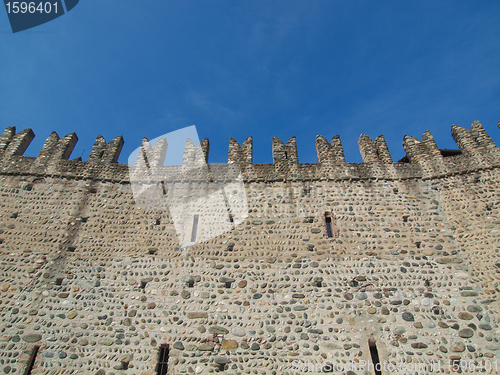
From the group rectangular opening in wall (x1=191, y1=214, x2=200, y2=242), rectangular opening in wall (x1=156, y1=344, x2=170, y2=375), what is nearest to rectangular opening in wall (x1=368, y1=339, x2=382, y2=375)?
rectangular opening in wall (x1=156, y1=344, x2=170, y2=375)

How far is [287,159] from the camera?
7477 mm

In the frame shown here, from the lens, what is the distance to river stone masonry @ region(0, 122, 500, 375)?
4.96m

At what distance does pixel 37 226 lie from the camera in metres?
6.47

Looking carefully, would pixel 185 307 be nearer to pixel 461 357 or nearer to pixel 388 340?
pixel 388 340

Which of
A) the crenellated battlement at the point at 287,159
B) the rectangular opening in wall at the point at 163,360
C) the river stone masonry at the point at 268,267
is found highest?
the crenellated battlement at the point at 287,159

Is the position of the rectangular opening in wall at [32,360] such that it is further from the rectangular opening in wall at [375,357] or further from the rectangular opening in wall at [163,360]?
the rectangular opening in wall at [375,357]

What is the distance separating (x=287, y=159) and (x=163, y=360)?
5257mm

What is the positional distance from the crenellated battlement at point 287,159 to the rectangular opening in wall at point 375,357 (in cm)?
369

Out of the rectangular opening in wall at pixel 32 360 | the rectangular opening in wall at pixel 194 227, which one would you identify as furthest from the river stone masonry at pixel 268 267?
the rectangular opening in wall at pixel 194 227

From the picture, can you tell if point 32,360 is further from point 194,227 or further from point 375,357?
point 375,357

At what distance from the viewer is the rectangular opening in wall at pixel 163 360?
4.91 meters

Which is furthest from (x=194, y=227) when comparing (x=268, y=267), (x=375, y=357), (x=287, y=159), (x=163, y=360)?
(x=375, y=357)

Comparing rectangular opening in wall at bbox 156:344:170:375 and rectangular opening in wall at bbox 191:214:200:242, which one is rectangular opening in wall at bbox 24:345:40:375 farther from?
rectangular opening in wall at bbox 191:214:200:242

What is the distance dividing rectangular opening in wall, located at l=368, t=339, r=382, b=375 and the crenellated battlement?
12.1 ft
